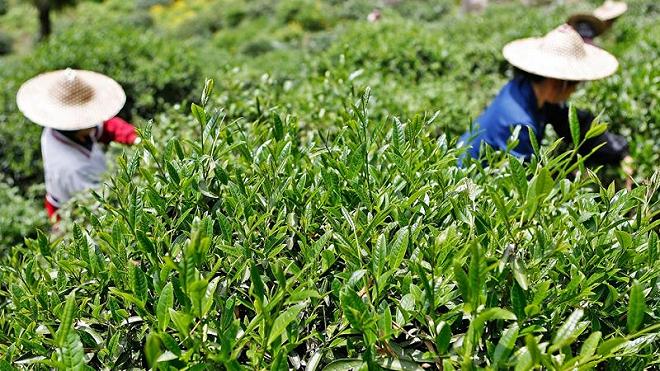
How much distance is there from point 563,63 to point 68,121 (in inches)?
118

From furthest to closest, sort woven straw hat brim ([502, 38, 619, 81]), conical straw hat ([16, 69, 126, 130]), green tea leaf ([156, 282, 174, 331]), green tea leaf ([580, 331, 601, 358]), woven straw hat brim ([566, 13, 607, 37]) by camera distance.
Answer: woven straw hat brim ([566, 13, 607, 37]), conical straw hat ([16, 69, 126, 130]), woven straw hat brim ([502, 38, 619, 81]), green tea leaf ([156, 282, 174, 331]), green tea leaf ([580, 331, 601, 358])

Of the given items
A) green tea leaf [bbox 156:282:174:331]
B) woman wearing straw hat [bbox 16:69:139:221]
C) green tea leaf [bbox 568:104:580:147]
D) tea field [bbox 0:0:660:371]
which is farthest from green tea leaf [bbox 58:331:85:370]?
woman wearing straw hat [bbox 16:69:139:221]

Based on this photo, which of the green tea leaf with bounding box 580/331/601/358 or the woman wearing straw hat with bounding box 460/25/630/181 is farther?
the woman wearing straw hat with bounding box 460/25/630/181

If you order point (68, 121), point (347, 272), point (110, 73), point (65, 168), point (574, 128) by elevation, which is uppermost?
point (574, 128)

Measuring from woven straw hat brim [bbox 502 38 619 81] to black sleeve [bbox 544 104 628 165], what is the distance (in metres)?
0.28

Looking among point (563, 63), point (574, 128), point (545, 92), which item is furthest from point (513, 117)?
point (574, 128)

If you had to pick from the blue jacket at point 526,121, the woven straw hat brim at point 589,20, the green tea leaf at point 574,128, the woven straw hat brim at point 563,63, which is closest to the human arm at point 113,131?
the blue jacket at point 526,121

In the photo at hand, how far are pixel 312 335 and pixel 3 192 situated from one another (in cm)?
429

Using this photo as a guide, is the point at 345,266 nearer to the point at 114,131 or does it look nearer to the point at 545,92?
the point at 545,92

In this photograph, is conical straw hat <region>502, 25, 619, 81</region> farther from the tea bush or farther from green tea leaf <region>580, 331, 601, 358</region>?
the tea bush

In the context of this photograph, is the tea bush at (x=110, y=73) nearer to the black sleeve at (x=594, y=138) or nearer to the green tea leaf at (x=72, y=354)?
the black sleeve at (x=594, y=138)

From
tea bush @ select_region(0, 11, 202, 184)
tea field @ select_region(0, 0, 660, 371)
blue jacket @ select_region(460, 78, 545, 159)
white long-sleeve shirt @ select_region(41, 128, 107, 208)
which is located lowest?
tea bush @ select_region(0, 11, 202, 184)

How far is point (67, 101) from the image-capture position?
399 cm

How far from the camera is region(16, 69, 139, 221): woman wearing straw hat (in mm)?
3928
